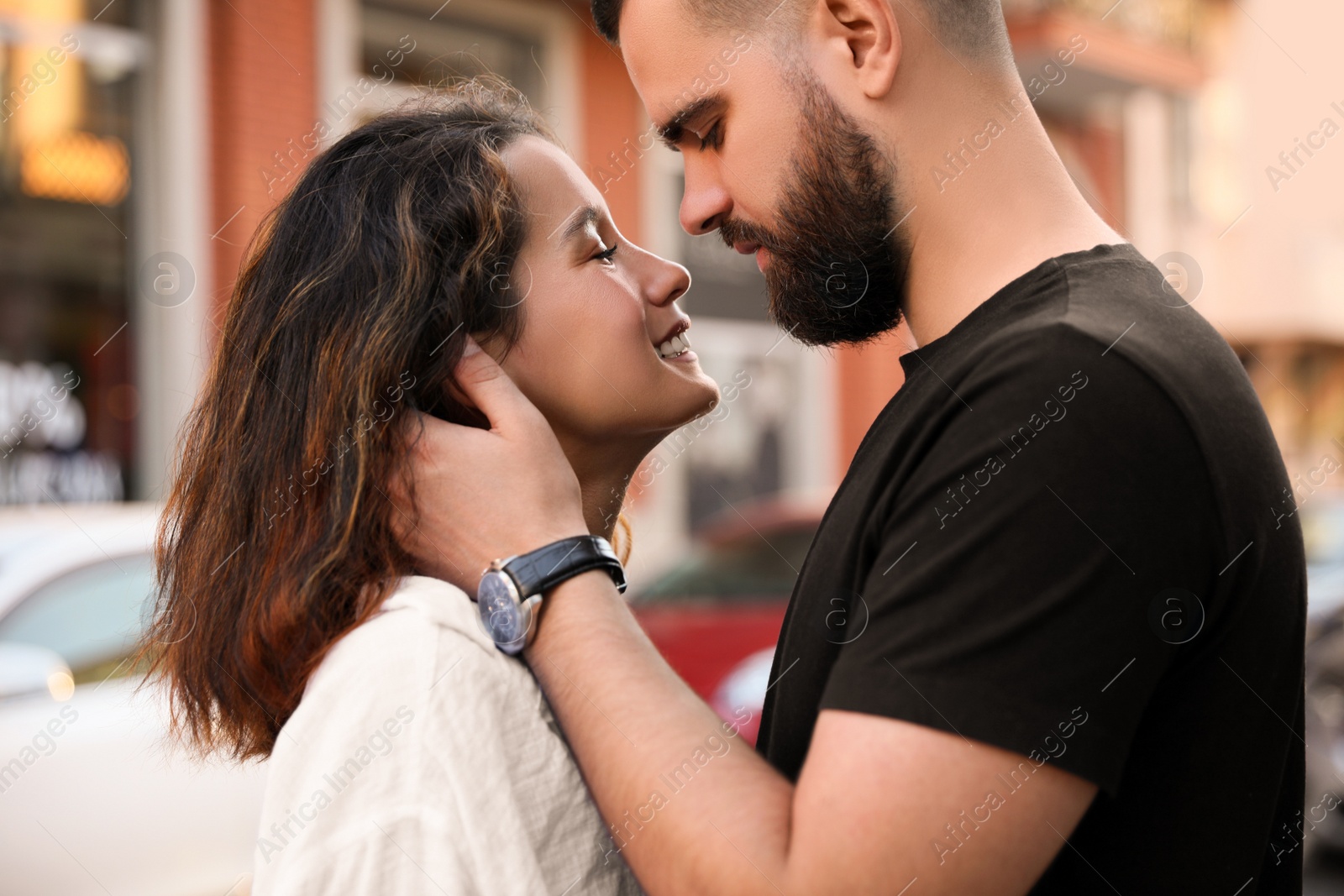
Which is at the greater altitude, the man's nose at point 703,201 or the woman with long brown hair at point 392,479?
the man's nose at point 703,201

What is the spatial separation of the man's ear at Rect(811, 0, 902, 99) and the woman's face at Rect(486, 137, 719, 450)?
494 millimetres

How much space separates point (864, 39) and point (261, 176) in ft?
20.0

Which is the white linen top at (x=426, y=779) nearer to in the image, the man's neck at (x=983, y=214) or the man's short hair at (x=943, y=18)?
the man's neck at (x=983, y=214)

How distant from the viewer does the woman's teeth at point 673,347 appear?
1947 mm

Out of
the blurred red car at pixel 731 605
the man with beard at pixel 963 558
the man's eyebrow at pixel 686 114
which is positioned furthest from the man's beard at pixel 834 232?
the blurred red car at pixel 731 605

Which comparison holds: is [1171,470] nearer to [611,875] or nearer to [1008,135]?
[1008,135]

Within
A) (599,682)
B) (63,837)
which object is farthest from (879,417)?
(63,837)

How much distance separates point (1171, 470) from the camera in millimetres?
1142

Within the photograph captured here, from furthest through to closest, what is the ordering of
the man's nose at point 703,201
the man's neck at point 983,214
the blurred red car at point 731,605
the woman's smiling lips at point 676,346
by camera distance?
the blurred red car at point 731,605, the woman's smiling lips at point 676,346, the man's nose at point 703,201, the man's neck at point 983,214

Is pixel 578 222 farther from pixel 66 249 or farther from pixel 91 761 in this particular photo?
pixel 66 249

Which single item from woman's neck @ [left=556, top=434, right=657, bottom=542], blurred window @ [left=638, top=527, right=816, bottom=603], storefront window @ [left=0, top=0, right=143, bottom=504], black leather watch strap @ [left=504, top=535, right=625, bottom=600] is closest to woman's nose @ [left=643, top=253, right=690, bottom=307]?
woman's neck @ [left=556, top=434, right=657, bottom=542]

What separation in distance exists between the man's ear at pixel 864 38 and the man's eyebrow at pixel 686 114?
17 centimetres

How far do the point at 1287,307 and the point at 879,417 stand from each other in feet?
62.7

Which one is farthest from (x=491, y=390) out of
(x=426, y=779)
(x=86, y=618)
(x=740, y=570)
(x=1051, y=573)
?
(x=740, y=570)
